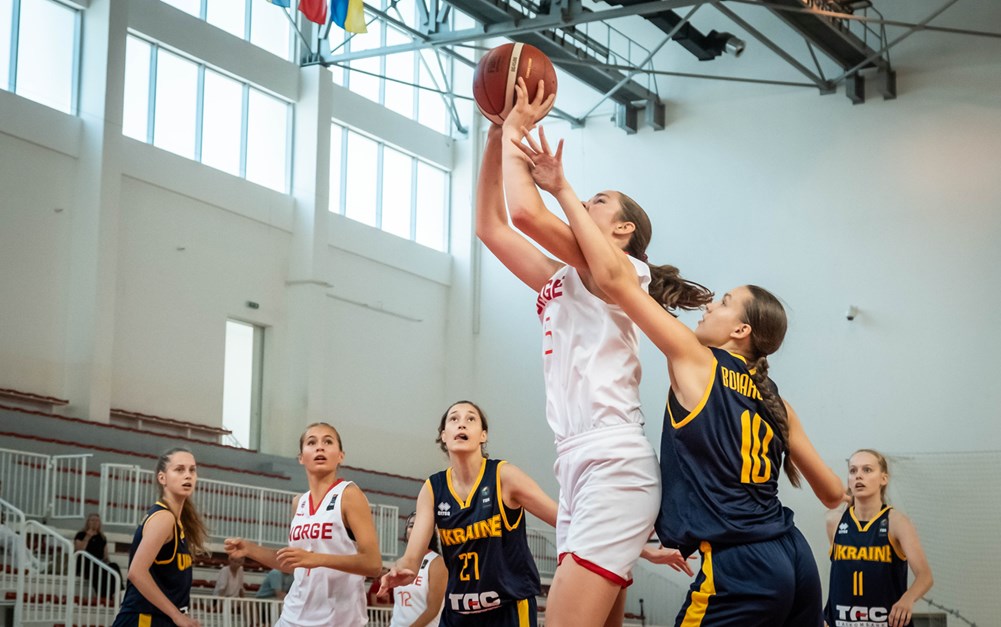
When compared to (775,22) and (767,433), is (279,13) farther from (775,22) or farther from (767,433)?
(767,433)

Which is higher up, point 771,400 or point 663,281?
point 663,281

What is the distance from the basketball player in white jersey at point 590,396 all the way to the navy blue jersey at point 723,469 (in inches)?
5.1

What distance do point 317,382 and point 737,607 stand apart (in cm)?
1626

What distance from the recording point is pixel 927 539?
17516 mm

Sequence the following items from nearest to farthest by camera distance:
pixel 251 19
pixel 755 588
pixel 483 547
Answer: pixel 755 588 → pixel 483 547 → pixel 251 19

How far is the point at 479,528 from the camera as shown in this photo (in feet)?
19.1

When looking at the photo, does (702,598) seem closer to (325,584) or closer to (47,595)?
(325,584)

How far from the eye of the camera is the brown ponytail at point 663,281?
13.4ft

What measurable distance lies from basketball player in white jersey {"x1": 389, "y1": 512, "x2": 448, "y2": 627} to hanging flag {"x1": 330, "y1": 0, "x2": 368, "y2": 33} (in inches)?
366

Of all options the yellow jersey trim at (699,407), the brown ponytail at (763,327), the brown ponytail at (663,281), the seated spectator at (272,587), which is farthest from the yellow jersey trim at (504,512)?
the seated spectator at (272,587)

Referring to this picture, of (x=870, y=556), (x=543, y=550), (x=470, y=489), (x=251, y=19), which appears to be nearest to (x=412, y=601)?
(x=470, y=489)

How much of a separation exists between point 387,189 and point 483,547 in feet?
53.3

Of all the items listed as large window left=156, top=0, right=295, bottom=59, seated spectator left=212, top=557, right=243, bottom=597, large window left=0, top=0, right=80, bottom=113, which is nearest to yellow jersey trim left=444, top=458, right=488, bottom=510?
seated spectator left=212, top=557, right=243, bottom=597

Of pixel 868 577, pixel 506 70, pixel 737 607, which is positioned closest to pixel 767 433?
pixel 737 607
